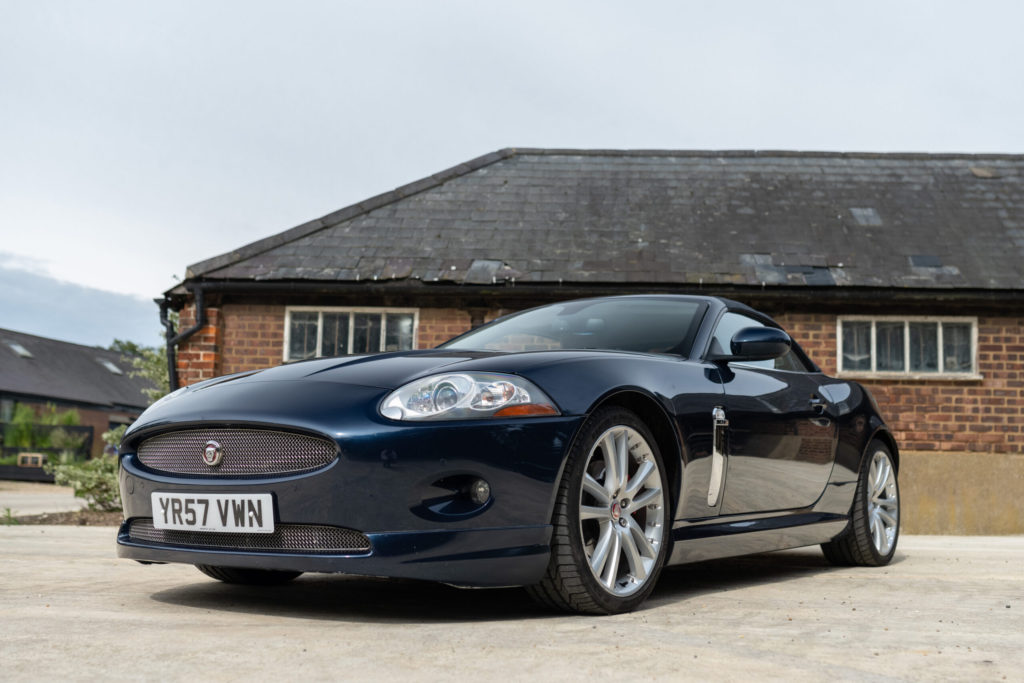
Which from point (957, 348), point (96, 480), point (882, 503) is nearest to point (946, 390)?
point (957, 348)

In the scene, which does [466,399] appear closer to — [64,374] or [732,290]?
[732,290]

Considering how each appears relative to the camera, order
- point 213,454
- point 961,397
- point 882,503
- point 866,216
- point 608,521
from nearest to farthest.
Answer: point 213,454
point 608,521
point 882,503
point 961,397
point 866,216

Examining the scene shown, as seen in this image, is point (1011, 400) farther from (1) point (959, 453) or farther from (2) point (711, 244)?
(2) point (711, 244)

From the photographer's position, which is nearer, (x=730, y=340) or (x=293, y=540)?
(x=293, y=540)

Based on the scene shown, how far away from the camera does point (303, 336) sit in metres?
12.1

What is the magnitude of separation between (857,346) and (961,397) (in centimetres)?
129

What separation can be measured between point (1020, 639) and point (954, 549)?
4.22 m

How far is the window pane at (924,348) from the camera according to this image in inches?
466

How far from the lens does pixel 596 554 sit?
339 cm

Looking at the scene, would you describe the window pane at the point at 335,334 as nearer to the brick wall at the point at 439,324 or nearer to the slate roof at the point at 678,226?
the slate roof at the point at 678,226

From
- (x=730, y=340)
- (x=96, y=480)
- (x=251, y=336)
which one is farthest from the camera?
(x=251, y=336)

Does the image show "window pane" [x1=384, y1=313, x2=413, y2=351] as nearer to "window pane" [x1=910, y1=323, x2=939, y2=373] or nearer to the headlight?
"window pane" [x1=910, y1=323, x2=939, y2=373]

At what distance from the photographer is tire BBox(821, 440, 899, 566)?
5367 millimetres

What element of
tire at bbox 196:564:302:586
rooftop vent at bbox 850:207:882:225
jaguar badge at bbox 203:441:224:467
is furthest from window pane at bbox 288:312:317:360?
jaguar badge at bbox 203:441:224:467
